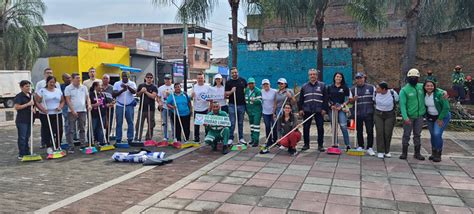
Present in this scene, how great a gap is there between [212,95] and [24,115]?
3761 millimetres

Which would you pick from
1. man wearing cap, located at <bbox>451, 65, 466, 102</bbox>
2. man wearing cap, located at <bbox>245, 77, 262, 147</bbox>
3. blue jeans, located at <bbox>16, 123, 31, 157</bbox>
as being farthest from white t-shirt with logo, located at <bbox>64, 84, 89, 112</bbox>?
man wearing cap, located at <bbox>451, 65, 466, 102</bbox>

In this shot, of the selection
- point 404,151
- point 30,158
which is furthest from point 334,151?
point 30,158

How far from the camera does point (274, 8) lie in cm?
1221

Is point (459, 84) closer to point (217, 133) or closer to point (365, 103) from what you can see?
point (365, 103)

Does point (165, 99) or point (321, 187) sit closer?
point (321, 187)

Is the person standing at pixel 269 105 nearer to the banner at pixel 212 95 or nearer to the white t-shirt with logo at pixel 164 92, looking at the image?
the banner at pixel 212 95

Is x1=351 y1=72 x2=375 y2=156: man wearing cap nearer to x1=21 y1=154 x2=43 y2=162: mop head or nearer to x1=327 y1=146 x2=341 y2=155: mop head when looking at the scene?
x1=327 y1=146 x2=341 y2=155: mop head

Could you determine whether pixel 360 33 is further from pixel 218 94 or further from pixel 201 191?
pixel 201 191

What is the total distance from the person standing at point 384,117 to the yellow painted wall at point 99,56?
21988 millimetres

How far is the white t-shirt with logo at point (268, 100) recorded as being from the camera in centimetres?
830

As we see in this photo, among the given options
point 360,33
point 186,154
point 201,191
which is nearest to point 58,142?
point 186,154

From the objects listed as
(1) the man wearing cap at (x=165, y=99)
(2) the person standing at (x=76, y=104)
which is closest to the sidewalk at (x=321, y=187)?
(1) the man wearing cap at (x=165, y=99)

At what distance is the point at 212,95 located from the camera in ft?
28.2

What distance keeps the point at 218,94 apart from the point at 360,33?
78.7 feet
